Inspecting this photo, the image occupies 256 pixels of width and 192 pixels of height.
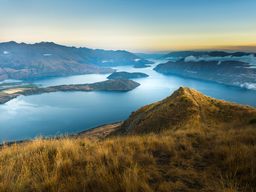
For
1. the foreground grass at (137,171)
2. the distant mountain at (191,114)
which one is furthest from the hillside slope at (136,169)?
the distant mountain at (191,114)

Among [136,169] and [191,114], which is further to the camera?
[191,114]

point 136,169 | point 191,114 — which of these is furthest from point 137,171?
point 191,114

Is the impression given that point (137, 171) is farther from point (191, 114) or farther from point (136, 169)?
point (191, 114)

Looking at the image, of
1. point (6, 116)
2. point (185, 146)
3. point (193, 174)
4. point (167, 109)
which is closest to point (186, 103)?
point (167, 109)

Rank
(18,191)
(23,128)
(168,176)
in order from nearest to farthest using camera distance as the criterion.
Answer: (18,191), (168,176), (23,128)

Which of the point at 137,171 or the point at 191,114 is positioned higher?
the point at 137,171

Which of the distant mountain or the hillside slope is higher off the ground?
the hillside slope

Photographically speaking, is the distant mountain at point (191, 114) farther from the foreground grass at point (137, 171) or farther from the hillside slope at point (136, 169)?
the foreground grass at point (137, 171)

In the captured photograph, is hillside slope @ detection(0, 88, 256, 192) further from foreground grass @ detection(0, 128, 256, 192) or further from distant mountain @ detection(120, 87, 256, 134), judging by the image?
distant mountain @ detection(120, 87, 256, 134)

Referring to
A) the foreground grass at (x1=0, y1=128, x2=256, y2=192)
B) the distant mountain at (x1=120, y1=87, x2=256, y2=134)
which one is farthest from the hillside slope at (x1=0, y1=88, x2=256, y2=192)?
the distant mountain at (x1=120, y1=87, x2=256, y2=134)

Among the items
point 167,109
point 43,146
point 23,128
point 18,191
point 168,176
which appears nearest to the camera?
point 18,191

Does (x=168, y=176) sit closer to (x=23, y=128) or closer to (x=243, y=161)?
(x=243, y=161)
